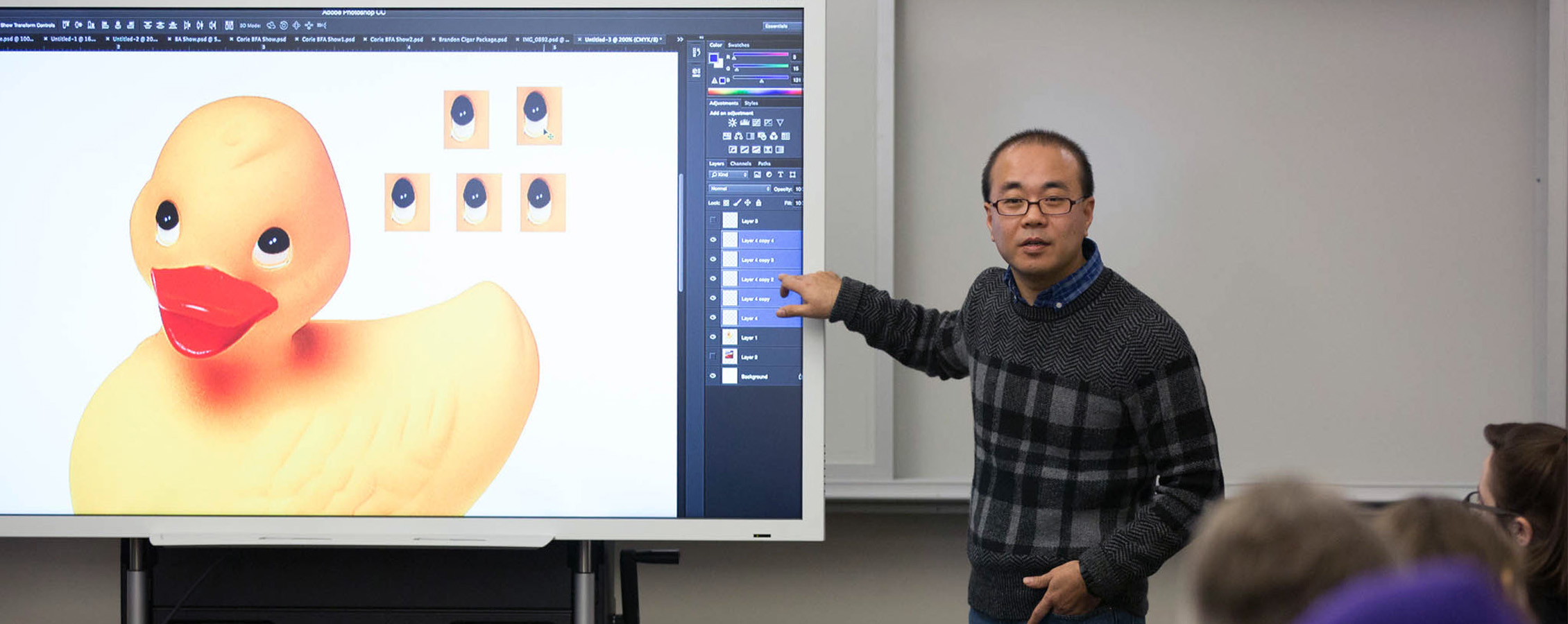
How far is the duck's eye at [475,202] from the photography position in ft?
6.32

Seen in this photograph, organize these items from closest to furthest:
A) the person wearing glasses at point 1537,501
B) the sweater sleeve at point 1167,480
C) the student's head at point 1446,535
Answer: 1. the student's head at point 1446,535
2. the person wearing glasses at point 1537,501
3. the sweater sleeve at point 1167,480

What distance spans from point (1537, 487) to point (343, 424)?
1812mm

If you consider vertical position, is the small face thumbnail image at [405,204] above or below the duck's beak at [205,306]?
above

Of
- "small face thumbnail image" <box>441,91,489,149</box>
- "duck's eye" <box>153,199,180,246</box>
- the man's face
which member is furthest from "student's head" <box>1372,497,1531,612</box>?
"duck's eye" <box>153,199,180,246</box>

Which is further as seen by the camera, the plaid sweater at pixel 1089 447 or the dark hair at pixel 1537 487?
the plaid sweater at pixel 1089 447

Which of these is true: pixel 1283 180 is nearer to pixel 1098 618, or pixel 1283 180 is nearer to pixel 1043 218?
pixel 1043 218

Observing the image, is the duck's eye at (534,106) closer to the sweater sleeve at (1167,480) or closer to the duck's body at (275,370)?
the duck's body at (275,370)

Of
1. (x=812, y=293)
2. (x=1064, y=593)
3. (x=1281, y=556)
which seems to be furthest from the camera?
(x=812, y=293)

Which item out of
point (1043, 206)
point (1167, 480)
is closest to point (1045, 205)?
point (1043, 206)

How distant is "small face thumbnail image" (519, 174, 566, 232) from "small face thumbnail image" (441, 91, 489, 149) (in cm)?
11

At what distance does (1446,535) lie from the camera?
0.83m

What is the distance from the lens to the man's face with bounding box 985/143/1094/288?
5.51 ft

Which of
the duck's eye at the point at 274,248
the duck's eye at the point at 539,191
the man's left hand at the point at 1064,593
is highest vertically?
the duck's eye at the point at 539,191

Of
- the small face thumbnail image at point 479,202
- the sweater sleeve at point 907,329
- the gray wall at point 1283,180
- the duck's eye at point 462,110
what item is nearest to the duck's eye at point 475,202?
the small face thumbnail image at point 479,202
